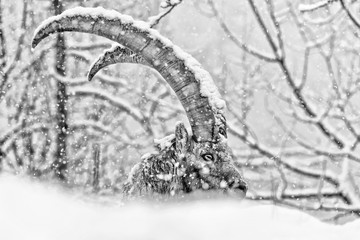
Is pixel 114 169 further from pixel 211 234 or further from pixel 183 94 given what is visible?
pixel 211 234

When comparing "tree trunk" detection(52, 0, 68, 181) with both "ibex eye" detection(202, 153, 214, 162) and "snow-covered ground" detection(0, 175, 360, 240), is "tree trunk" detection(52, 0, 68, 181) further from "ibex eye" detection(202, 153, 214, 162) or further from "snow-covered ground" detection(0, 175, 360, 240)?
"snow-covered ground" detection(0, 175, 360, 240)

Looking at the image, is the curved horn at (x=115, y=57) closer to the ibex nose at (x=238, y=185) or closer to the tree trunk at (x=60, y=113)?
the ibex nose at (x=238, y=185)

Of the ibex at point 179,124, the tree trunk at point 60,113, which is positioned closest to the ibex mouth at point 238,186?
the ibex at point 179,124

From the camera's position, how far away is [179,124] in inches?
180

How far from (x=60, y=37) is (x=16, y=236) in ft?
50.4

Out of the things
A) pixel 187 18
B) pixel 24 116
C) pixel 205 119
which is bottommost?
pixel 205 119

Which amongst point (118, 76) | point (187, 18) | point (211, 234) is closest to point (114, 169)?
point (118, 76)

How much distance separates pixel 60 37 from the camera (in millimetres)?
16359

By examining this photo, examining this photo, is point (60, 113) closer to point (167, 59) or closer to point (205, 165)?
point (167, 59)

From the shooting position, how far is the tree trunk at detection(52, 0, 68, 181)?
1523 cm

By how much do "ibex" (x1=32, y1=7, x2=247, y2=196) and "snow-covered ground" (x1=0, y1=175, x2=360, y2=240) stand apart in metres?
2.56

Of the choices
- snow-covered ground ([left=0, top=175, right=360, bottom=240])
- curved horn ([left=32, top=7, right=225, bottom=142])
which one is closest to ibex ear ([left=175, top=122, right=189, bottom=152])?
curved horn ([left=32, top=7, right=225, bottom=142])

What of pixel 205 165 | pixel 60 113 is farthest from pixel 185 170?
pixel 60 113

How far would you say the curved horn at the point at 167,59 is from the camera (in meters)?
4.66
